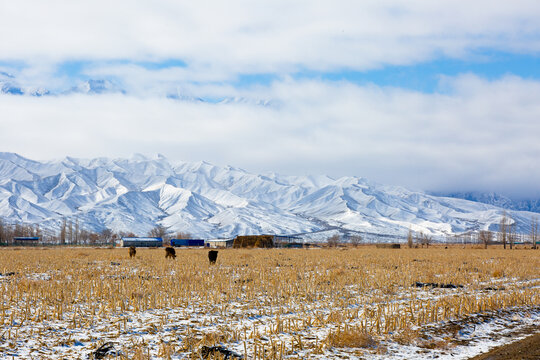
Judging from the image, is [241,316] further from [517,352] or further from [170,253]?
[170,253]

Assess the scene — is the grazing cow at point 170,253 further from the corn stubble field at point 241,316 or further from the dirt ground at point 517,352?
the dirt ground at point 517,352

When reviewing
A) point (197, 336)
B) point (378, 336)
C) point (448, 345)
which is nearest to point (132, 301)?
point (197, 336)

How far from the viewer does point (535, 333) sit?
13.1 metres

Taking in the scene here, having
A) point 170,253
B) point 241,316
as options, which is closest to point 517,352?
point 241,316

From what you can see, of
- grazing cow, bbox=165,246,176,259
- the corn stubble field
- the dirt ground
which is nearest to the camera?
the dirt ground

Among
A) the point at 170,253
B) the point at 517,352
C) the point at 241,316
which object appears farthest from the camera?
the point at 170,253

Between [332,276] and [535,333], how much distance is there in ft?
35.2

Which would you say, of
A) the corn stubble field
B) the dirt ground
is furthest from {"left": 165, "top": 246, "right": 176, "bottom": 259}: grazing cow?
the dirt ground

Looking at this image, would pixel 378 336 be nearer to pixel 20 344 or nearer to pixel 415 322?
pixel 415 322

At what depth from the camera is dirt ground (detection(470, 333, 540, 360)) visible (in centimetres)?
1065

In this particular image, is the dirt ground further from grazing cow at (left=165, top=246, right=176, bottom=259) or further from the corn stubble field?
grazing cow at (left=165, top=246, right=176, bottom=259)

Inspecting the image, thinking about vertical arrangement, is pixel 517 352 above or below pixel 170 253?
below

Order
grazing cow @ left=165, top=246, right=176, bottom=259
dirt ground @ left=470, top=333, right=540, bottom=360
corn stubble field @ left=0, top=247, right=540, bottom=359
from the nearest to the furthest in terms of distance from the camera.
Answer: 1. dirt ground @ left=470, top=333, right=540, bottom=360
2. corn stubble field @ left=0, top=247, right=540, bottom=359
3. grazing cow @ left=165, top=246, right=176, bottom=259

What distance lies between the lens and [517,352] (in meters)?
11.0
